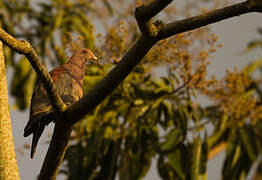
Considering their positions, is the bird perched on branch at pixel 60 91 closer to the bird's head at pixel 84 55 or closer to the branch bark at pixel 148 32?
the bird's head at pixel 84 55

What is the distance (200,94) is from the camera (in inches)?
216

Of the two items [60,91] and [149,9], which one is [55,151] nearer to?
[60,91]

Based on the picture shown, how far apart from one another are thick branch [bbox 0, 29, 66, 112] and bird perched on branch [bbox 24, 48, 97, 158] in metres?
0.63

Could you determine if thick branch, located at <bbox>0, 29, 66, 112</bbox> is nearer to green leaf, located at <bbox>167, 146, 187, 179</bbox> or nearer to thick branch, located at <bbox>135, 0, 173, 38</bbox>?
thick branch, located at <bbox>135, 0, 173, 38</bbox>

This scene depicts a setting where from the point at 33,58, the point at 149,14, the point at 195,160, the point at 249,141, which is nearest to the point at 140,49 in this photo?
the point at 149,14

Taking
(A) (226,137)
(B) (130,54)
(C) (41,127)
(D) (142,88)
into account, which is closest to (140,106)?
(D) (142,88)

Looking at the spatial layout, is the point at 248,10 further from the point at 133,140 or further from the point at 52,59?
the point at 52,59

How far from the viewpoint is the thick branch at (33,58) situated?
9.03 ft

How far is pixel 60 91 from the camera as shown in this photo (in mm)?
4125

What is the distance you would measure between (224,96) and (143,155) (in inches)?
43.2

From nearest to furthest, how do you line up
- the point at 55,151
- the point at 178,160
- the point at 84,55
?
the point at 55,151
the point at 84,55
the point at 178,160

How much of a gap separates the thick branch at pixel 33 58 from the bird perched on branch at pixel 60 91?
63 centimetres

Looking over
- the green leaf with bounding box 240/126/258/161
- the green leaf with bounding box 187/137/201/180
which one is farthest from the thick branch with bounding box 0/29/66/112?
the green leaf with bounding box 240/126/258/161

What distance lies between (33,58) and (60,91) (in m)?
1.30
